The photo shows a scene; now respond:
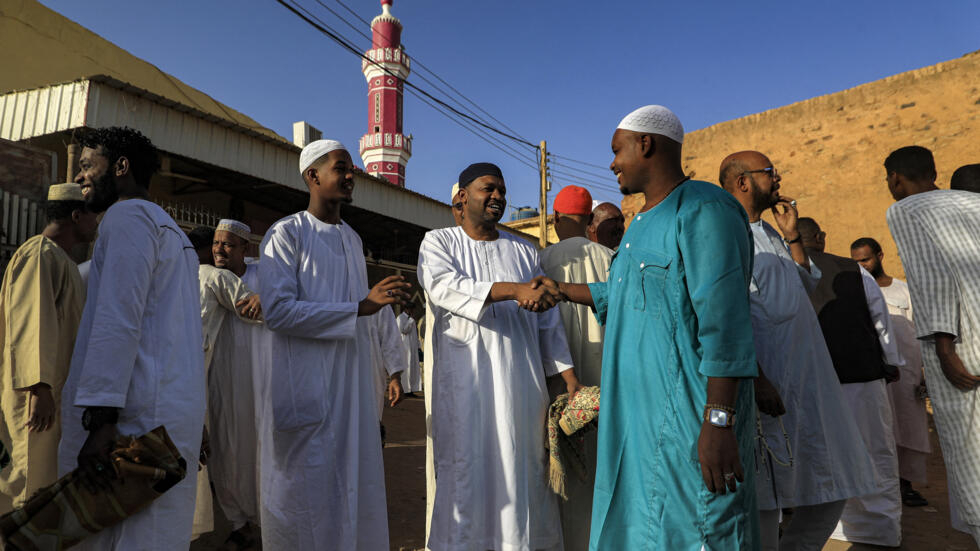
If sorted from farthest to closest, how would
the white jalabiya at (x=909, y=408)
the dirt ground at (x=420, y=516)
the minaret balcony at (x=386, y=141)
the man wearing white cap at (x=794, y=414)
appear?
1. the minaret balcony at (x=386, y=141)
2. the white jalabiya at (x=909, y=408)
3. the dirt ground at (x=420, y=516)
4. the man wearing white cap at (x=794, y=414)

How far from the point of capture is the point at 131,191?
7.48ft

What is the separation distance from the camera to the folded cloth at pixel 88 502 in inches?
73.1

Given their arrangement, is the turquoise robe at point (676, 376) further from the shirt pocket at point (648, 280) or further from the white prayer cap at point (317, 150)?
the white prayer cap at point (317, 150)

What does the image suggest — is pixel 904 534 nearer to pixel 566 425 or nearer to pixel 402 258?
pixel 566 425

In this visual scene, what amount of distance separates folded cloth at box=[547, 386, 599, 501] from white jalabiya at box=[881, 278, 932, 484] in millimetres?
3852

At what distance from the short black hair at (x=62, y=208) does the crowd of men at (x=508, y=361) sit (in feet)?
0.04

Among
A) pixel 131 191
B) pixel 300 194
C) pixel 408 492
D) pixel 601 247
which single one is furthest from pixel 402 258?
pixel 131 191

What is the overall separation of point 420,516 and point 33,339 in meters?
3.02

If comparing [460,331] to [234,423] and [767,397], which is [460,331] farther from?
[234,423]

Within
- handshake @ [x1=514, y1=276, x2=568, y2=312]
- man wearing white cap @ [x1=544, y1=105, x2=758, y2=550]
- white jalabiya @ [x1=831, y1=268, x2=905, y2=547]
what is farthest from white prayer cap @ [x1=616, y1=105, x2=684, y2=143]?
white jalabiya @ [x1=831, y1=268, x2=905, y2=547]

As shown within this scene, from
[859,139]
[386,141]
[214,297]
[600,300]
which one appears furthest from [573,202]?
[386,141]

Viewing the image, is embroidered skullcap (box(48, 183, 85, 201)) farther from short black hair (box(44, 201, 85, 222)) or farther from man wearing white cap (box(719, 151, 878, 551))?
man wearing white cap (box(719, 151, 878, 551))

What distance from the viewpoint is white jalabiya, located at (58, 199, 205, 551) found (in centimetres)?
196

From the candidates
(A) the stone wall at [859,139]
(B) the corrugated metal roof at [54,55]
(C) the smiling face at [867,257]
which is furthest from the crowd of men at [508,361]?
(B) the corrugated metal roof at [54,55]
